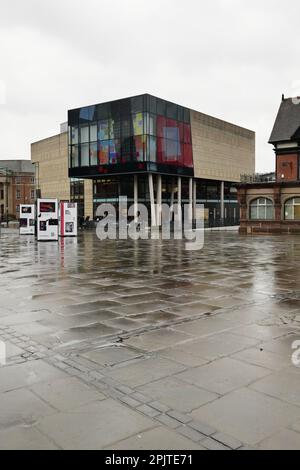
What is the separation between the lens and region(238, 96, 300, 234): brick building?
124 feet

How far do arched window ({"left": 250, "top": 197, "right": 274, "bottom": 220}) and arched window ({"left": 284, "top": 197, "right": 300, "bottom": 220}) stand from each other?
1.32m

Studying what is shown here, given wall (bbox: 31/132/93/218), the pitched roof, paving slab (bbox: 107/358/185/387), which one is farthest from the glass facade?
paving slab (bbox: 107/358/185/387)

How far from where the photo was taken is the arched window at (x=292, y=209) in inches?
1475

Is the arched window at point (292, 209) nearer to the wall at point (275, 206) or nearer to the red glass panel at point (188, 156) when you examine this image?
the wall at point (275, 206)

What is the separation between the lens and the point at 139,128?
155 ft

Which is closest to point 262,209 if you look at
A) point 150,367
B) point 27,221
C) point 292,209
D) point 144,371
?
point 292,209

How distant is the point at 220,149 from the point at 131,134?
730 inches

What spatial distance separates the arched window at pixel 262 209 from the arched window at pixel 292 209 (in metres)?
1.32

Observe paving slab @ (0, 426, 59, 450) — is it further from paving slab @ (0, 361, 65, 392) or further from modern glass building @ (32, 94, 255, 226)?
modern glass building @ (32, 94, 255, 226)

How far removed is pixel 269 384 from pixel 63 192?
6456 cm

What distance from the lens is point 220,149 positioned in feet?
203

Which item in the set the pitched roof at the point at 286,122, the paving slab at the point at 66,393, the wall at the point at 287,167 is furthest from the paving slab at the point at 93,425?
the pitched roof at the point at 286,122

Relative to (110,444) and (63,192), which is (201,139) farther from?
(110,444)
